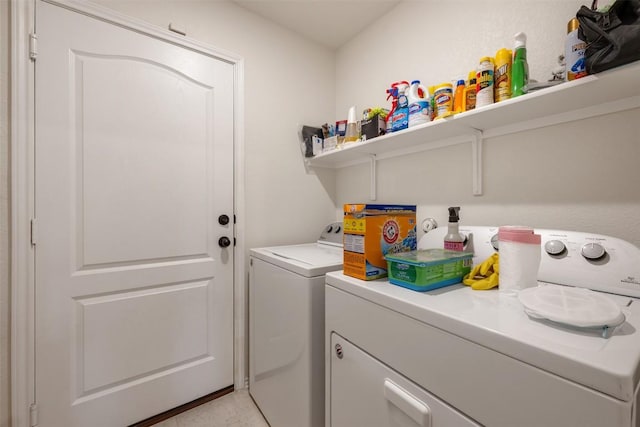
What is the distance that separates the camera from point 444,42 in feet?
4.80

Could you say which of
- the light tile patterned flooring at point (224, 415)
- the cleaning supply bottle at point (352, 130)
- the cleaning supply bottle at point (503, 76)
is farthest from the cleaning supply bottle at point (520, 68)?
the light tile patterned flooring at point (224, 415)

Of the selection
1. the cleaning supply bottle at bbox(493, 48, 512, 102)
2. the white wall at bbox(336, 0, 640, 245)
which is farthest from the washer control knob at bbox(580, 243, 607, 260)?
the cleaning supply bottle at bbox(493, 48, 512, 102)

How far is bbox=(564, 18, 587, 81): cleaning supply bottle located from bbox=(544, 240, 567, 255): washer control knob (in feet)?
1.80

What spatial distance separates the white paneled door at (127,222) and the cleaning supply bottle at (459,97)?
1364 millimetres

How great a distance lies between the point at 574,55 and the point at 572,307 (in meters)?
0.80

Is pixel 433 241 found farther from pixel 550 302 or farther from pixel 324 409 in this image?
pixel 324 409

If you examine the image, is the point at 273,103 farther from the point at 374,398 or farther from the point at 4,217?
the point at 374,398

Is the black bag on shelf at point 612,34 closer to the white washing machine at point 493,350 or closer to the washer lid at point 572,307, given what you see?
the white washing machine at point 493,350

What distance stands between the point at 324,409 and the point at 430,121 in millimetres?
1428

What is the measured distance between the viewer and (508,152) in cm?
120

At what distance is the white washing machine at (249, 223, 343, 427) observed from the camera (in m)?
1.12

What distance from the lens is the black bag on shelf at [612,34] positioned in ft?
2.21

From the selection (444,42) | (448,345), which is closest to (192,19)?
(444,42)

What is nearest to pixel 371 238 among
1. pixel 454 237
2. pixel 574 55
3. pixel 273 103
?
pixel 454 237
